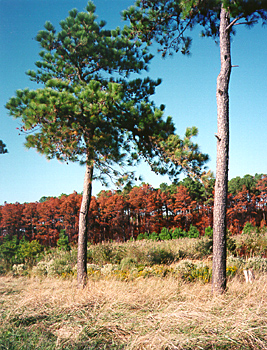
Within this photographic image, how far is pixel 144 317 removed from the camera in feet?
11.6

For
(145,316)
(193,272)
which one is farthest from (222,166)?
(145,316)

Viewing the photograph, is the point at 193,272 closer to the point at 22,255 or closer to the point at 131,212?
the point at 22,255

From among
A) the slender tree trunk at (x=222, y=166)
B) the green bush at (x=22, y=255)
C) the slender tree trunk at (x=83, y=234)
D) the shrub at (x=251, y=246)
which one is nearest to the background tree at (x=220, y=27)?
the slender tree trunk at (x=222, y=166)

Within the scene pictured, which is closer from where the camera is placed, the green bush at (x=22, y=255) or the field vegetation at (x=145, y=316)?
the field vegetation at (x=145, y=316)

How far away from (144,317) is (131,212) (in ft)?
58.5

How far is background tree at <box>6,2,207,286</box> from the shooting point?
200 inches

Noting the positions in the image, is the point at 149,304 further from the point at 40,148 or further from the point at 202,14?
the point at 202,14

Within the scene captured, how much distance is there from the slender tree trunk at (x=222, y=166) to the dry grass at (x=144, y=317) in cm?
39

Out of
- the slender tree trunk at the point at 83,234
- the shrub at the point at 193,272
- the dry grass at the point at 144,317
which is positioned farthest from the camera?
the slender tree trunk at the point at 83,234

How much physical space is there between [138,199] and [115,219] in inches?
95.5

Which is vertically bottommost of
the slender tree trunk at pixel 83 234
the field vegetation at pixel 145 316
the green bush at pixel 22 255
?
the green bush at pixel 22 255

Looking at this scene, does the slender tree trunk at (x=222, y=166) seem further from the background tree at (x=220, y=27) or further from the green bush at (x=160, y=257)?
the green bush at (x=160, y=257)

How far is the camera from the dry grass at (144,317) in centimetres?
297

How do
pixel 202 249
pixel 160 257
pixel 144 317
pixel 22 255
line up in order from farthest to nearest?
pixel 22 255
pixel 202 249
pixel 160 257
pixel 144 317
